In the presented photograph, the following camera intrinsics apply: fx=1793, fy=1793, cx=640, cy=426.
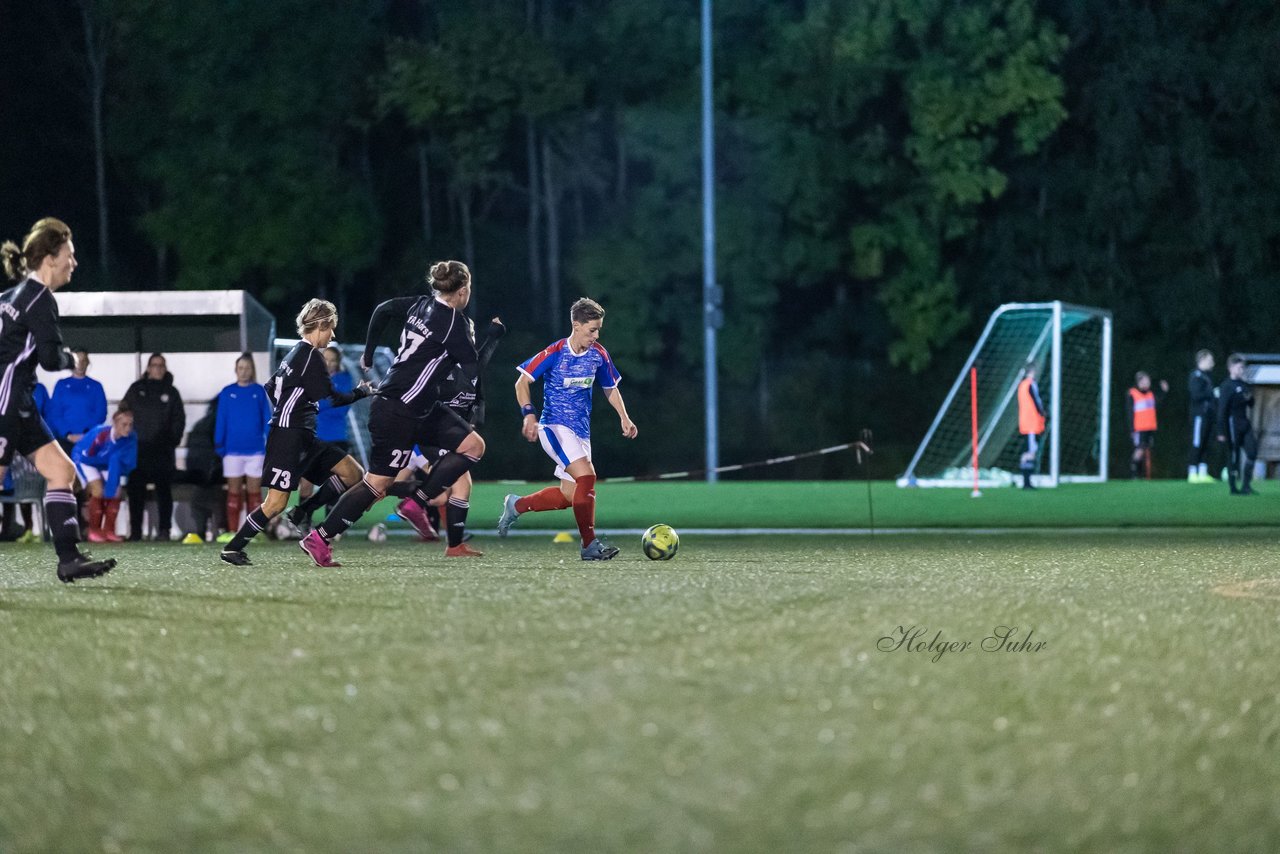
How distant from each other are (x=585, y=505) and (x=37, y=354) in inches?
162

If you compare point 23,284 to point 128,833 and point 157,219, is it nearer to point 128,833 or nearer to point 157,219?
point 128,833

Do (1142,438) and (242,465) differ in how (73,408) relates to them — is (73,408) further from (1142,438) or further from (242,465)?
(1142,438)

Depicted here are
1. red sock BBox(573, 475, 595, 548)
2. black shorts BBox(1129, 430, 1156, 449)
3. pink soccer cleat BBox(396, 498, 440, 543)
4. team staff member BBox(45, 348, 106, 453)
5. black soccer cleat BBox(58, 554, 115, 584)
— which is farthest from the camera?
black shorts BBox(1129, 430, 1156, 449)

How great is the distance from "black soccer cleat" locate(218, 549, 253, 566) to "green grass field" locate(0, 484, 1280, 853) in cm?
192

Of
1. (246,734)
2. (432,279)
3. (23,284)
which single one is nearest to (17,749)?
(246,734)

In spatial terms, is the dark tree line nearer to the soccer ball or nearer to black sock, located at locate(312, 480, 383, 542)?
the soccer ball

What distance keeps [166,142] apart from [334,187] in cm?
404

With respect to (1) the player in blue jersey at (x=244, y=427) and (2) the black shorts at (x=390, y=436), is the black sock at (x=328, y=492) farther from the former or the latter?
(1) the player in blue jersey at (x=244, y=427)

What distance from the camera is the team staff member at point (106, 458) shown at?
1650 cm

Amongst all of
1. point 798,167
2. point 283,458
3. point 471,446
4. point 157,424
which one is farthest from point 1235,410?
point 798,167

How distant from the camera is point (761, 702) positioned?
553 centimetres

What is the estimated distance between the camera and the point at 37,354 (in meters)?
9.55

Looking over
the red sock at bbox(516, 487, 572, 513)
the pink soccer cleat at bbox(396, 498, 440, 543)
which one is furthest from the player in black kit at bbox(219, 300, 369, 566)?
the pink soccer cleat at bbox(396, 498, 440, 543)

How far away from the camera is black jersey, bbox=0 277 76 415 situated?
9.50m
